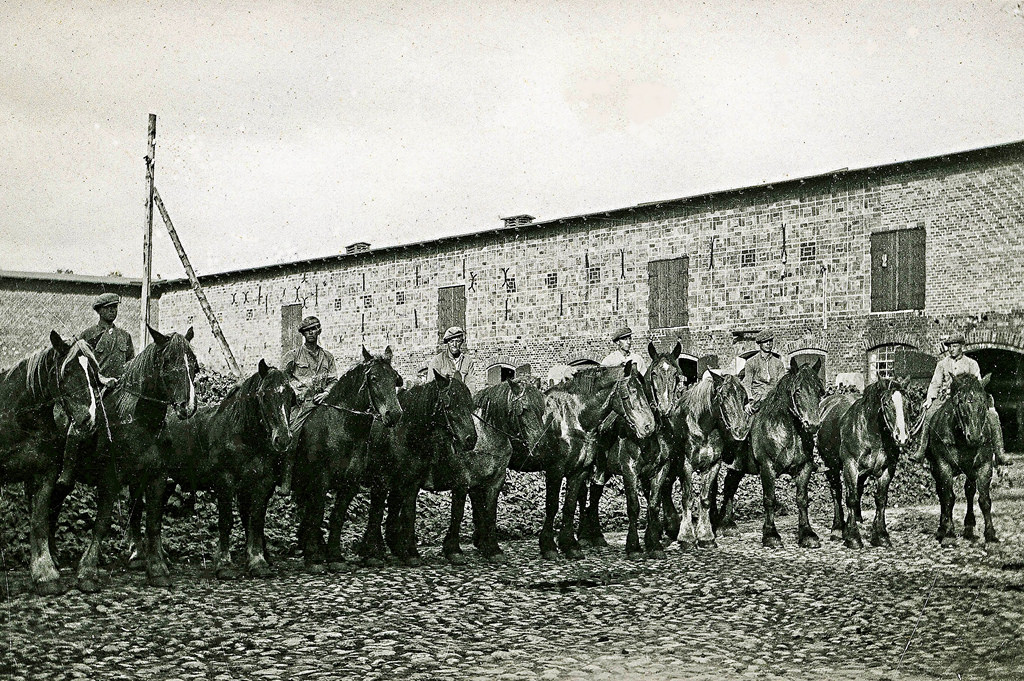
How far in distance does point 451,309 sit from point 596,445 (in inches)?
263

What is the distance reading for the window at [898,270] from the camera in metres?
16.0

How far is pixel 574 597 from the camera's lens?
297 inches

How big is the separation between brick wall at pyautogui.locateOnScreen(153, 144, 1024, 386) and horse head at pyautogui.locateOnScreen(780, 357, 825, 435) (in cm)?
403

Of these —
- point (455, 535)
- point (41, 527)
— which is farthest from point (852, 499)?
point (41, 527)

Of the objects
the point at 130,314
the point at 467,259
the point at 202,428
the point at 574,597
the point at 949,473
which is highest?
the point at 467,259

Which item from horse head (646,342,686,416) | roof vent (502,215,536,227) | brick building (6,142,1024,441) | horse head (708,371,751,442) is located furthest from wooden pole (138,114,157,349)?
roof vent (502,215,536,227)


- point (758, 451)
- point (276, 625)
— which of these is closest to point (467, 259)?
point (758, 451)

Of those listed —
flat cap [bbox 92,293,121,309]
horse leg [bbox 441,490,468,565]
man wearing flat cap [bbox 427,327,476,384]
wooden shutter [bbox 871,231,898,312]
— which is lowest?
horse leg [bbox 441,490,468,565]

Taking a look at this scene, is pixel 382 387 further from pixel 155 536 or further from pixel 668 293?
pixel 668 293

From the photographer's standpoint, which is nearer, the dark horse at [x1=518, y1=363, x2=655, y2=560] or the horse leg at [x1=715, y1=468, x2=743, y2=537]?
the dark horse at [x1=518, y1=363, x2=655, y2=560]

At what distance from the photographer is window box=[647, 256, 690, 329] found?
19.6m

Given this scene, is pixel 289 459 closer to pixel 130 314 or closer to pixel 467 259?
pixel 130 314

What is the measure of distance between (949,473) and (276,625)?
8247mm

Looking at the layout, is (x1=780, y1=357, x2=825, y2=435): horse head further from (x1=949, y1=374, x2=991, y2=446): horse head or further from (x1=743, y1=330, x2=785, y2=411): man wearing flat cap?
(x1=743, y1=330, x2=785, y2=411): man wearing flat cap
